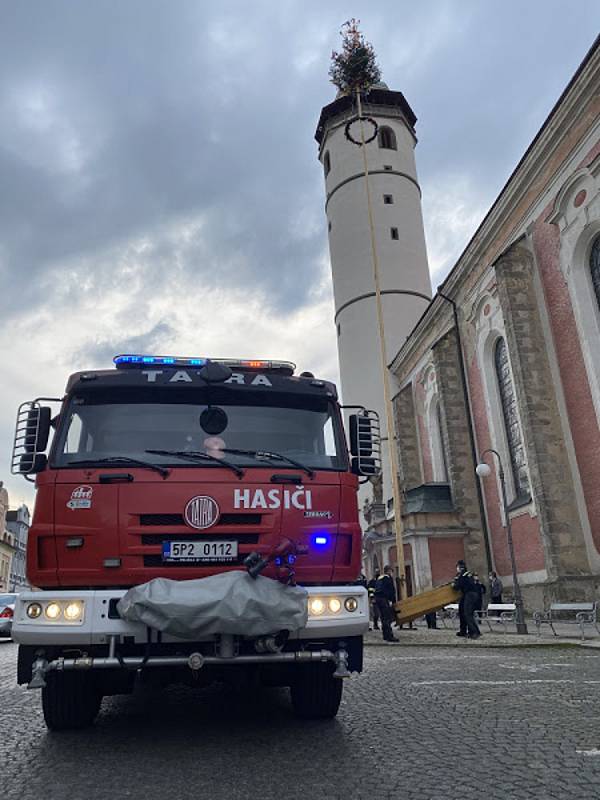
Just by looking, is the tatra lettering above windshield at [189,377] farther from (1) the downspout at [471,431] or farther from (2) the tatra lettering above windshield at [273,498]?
(1) the downspout at [471,431]

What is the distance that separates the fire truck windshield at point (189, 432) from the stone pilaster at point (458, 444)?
23006 millimetres

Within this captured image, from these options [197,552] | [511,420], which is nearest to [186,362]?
[197,552]

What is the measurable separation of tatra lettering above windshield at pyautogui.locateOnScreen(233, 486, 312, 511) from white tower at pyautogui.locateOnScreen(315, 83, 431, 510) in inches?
1276

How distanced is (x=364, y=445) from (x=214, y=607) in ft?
6.83

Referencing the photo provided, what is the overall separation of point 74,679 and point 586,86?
19.8 m

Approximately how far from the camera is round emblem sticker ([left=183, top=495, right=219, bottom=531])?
470 centimetres

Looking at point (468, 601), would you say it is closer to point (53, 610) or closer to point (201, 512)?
point (201, 512)

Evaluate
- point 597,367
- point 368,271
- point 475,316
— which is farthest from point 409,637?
point 368,271

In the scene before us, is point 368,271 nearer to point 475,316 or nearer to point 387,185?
point 387,185

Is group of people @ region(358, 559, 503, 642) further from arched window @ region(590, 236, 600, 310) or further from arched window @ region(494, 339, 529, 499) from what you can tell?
arched window @ region(590, 236, 600, 310)

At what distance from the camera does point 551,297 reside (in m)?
21.0

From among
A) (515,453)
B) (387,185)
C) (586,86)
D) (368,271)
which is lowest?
(515,453)

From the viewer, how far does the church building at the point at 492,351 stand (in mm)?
19141

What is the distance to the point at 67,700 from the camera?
194 inches
